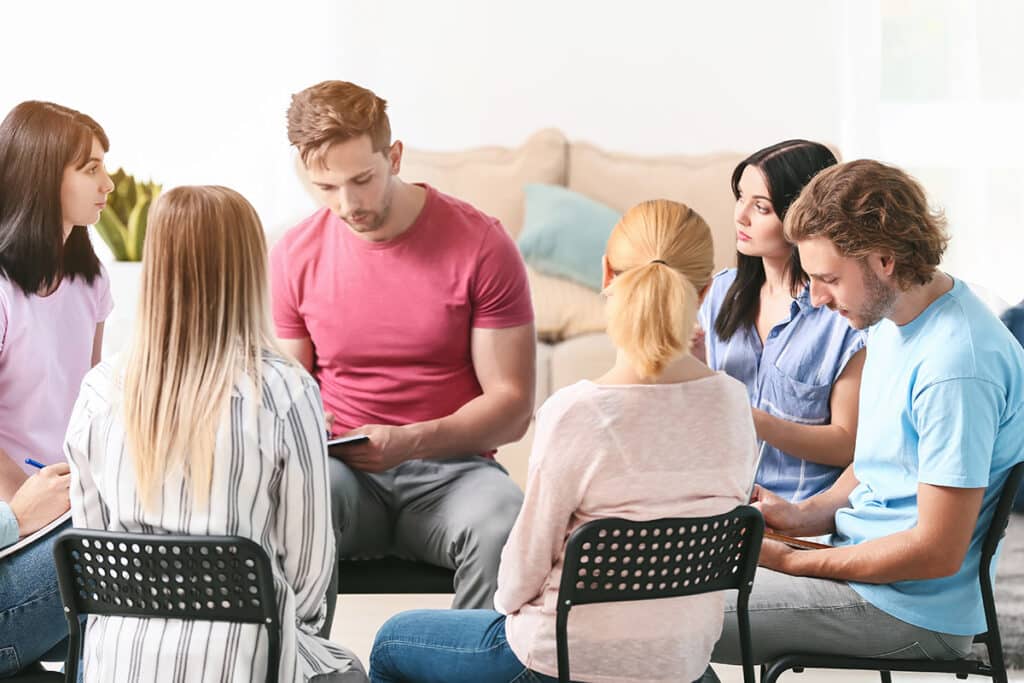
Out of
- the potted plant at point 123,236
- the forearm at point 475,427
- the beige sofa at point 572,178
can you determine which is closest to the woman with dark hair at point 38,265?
the forearm at point 475,427

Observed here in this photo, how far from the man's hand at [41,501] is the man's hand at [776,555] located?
108cm

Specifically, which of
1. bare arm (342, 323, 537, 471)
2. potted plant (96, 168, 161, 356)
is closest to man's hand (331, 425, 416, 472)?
bare arm (342, 323, 537, 471)

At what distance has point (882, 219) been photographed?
5.32ft

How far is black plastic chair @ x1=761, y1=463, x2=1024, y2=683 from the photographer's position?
1.64 metres

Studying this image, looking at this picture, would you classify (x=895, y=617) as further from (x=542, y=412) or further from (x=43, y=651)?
(x=43, y=651)

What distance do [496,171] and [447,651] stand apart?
3174mm

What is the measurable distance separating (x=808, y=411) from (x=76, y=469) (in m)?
1.21

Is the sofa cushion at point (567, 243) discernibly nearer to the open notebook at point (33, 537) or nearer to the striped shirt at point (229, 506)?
the open notebook at point (33, 537)

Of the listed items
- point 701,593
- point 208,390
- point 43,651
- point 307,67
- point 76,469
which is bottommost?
point 43,651

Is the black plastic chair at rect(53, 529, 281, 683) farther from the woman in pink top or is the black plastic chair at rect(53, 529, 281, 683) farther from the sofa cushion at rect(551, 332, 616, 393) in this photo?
the sofa cushion at rect(551, 332, 616, 393)

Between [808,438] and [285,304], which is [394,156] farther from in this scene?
[808,438]

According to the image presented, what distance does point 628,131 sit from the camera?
4.89m

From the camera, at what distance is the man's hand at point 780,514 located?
187 centimetres

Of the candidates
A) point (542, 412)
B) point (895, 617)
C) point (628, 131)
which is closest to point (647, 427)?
point (542, 412)
